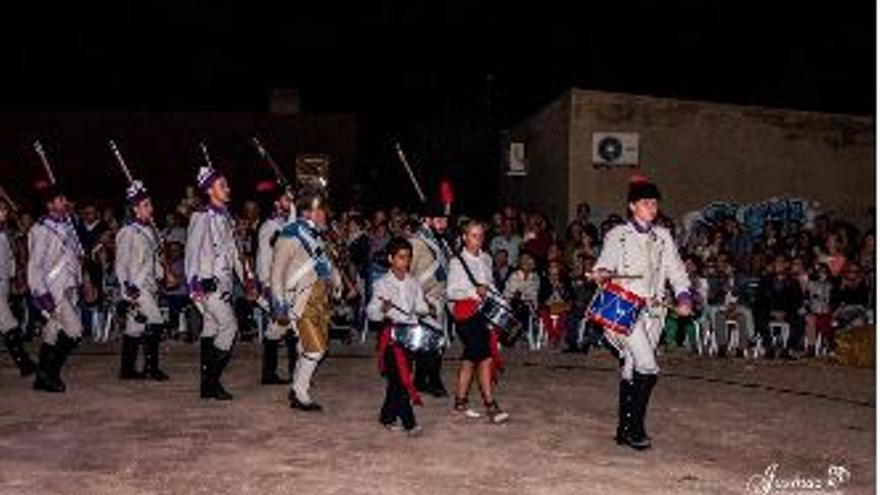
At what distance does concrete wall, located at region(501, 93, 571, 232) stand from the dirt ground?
355 inches

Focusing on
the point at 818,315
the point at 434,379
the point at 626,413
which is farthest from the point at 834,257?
the point at 626,413

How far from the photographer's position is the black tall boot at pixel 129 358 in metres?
12.0

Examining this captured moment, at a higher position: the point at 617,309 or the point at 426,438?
the point at 617,309

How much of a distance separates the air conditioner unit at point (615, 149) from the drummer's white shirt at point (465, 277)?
445 inches

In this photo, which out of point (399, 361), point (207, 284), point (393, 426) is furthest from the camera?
point (207, 284)

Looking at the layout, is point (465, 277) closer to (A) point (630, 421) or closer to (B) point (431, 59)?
(A) point (630, 421)

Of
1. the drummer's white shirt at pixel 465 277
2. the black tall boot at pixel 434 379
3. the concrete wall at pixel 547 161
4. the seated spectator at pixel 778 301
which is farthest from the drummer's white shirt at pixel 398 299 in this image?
the concrete wall at pixel 547 161

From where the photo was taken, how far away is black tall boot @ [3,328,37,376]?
12255 mm

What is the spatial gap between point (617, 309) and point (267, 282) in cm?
399

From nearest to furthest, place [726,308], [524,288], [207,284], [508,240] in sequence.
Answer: [207,284], [726,308], [524,288], [508,240]

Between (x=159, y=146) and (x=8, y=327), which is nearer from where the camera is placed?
(x=8, y=327)

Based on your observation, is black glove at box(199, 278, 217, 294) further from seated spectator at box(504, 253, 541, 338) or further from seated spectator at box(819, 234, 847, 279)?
seated spectator at box(819, 234, 847, 279)

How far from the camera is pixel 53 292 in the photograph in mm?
11234

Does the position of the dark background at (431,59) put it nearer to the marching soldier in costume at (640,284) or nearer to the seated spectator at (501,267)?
the seated spectator at (501,267)
